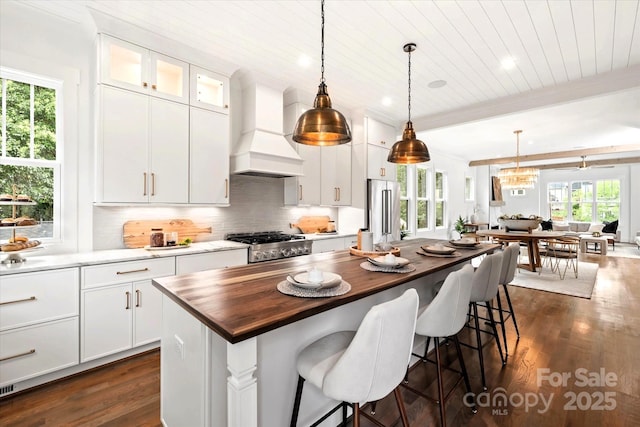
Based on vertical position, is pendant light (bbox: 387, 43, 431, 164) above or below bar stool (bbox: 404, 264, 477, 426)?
above

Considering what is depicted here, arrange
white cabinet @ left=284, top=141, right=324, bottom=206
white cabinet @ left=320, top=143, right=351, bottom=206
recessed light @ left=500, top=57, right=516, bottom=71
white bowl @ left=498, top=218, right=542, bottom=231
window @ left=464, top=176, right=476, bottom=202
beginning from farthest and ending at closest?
window @ left=464, top=176, right=476, bottom=202
white bowl @ left=498, top=218, right=542, bottom=231
white cabinet @ left=320, top=143, right=351, bottom=206
white cabinet @ left=284, top=141, right=324, bottom=206
recessed light @ left=500, top=57, right=516, bottom=71

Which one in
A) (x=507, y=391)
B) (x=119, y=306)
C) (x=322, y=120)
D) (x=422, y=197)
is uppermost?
(x=322, y=120)

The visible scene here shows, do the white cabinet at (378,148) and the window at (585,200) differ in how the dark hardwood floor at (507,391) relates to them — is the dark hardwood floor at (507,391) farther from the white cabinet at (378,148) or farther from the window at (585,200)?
the window at (585,200)

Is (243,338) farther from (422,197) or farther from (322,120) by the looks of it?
(422,197)

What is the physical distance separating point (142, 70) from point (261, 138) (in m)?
1.31

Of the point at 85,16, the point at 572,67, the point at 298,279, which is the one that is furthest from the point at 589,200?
the point at 85,16

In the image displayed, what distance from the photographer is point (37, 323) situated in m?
2.15

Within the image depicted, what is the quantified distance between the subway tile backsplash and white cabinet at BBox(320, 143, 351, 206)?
44 cm

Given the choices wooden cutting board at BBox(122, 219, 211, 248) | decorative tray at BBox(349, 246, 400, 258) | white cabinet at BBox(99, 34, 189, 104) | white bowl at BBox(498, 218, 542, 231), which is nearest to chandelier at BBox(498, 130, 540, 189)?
white bowl at BBox(498, 218, 542, 231)

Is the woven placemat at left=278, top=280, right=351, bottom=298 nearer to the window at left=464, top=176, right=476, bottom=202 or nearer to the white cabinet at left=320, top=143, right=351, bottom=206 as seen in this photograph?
the white cabinet at left=320, top=143, right=351, bottom=206

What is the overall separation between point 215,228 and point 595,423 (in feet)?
12.0

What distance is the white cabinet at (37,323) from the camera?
2045 mm

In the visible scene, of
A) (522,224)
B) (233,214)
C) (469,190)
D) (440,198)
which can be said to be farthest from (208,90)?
(469,190)

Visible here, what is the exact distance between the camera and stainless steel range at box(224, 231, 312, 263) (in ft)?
10.9
